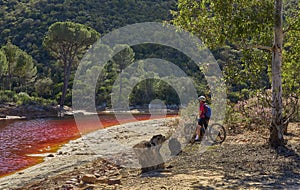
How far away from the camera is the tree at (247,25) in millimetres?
9797

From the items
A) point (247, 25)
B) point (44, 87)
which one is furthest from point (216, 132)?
point (44, 87)

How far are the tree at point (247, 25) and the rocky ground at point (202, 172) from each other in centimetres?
130

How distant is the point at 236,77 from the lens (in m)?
10.8

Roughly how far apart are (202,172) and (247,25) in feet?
15.4

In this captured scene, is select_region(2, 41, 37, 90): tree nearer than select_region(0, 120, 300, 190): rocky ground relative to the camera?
No

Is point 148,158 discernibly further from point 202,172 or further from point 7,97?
point 7,97

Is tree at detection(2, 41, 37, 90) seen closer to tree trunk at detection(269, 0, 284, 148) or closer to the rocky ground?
the rocky ground

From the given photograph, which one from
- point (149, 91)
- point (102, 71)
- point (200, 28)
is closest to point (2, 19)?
point (102, 71)

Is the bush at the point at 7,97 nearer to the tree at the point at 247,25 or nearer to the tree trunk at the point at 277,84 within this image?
the tree at the point at 247,25

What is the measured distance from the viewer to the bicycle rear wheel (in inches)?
514

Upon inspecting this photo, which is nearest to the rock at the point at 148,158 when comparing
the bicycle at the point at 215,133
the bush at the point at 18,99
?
the bicycle at the point at 215,133

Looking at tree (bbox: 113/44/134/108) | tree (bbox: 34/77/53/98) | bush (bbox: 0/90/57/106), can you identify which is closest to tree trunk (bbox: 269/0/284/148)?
bush (bbox: 0/90/57/106)

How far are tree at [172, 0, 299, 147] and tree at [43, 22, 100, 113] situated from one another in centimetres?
3684

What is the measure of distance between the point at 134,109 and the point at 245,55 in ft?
127
